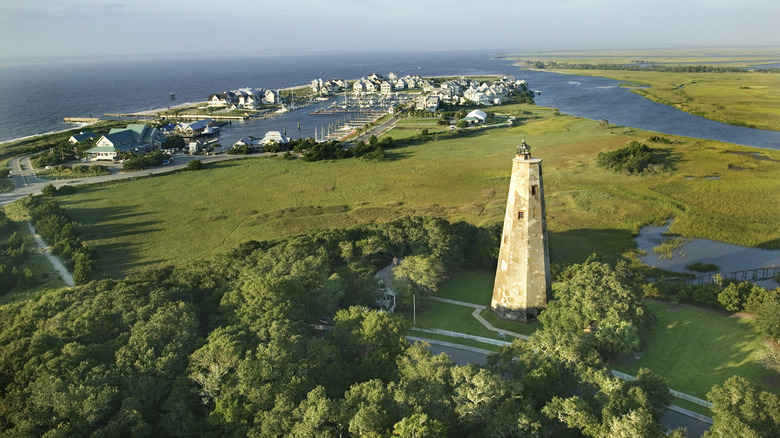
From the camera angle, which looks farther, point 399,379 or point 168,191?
point 168,191

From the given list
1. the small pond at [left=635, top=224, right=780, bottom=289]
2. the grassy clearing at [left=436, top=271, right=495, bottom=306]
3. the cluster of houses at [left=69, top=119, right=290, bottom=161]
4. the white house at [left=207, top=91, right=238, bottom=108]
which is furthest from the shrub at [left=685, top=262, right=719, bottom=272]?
the white house at [left=207, top=91, right=238, bottom=108]

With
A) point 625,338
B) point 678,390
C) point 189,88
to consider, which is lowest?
point 189,88

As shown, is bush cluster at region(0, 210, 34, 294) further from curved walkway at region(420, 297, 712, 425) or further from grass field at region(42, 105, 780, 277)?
curved walkway at region(420, 297, 712, 425)

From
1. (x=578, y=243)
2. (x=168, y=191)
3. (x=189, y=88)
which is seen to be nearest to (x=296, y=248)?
Answer: (x=578, y=243)

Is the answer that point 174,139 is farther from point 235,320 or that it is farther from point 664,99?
point 664,99

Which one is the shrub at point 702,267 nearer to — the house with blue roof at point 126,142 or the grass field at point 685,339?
the grass field at point 685,339

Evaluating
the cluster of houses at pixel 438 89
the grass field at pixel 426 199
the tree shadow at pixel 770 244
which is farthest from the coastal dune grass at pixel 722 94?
the tree shadow at pixel 770 244
